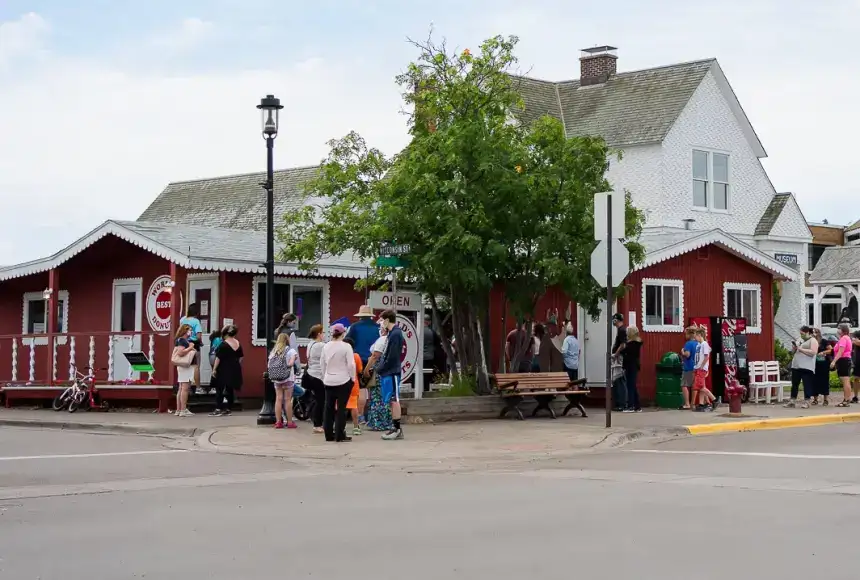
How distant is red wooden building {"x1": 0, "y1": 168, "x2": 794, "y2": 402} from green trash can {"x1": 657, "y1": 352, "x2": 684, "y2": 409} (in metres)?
0.78

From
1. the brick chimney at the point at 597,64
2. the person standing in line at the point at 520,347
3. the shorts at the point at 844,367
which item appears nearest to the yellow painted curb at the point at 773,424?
the shorts at the point at 844,367

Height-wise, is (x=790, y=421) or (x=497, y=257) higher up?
(x=497, y=257)

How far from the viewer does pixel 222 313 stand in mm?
25203

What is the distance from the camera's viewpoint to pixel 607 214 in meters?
19.1

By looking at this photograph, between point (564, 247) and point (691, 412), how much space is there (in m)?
4.84

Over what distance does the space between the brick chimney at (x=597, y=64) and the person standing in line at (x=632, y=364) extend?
70.0 feet

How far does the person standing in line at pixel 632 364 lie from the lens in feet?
78.8

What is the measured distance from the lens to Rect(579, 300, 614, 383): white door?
25797mm

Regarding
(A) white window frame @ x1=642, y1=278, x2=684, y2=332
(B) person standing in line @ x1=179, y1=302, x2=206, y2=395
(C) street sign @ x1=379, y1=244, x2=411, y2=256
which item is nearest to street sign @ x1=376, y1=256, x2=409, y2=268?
(C) street sign @ x1=379, y1=244, x2=411, y2=256

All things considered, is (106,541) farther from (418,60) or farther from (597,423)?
(418,60)

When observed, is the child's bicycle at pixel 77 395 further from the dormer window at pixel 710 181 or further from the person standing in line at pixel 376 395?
the dormer window at pixel 710 181

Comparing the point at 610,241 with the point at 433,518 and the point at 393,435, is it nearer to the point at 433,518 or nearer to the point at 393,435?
the point at 393,435

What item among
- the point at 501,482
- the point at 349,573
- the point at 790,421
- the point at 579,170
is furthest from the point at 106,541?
the point at 790,421

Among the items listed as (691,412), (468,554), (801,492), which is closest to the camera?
(468,554)
